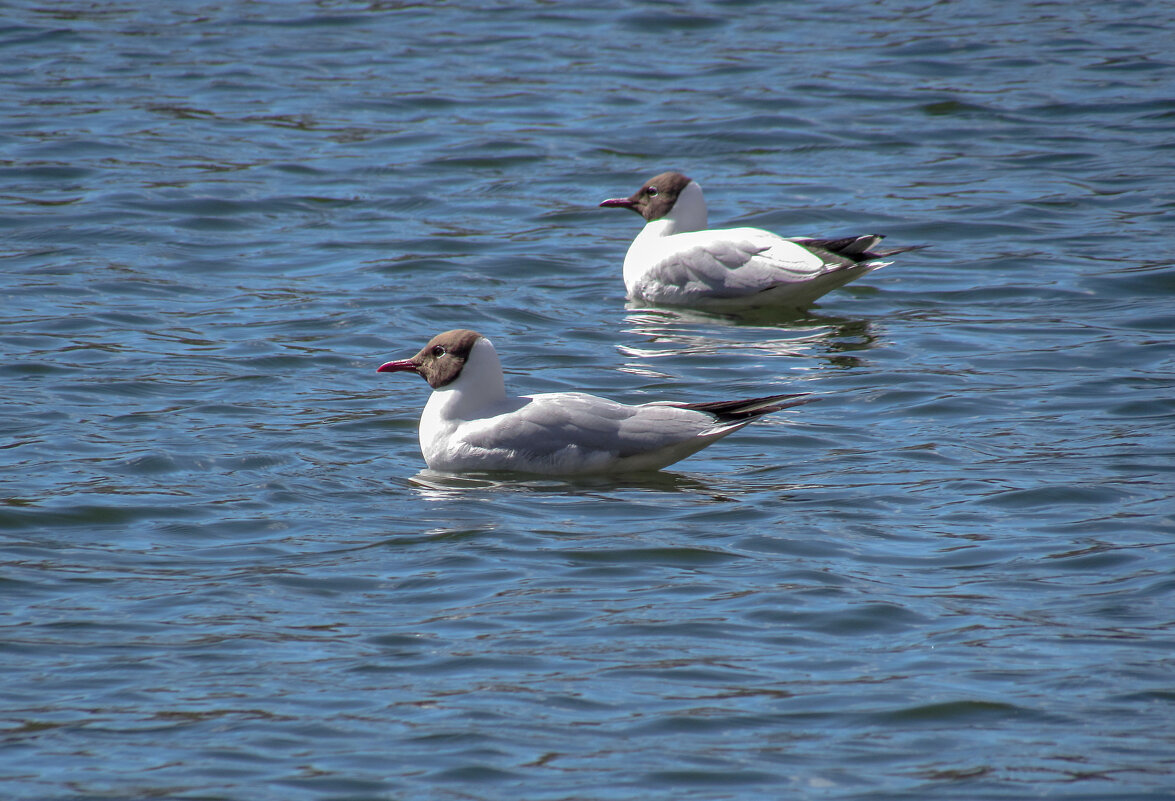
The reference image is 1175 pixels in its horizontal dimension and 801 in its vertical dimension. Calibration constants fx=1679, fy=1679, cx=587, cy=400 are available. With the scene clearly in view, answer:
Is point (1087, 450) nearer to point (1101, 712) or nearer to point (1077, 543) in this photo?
point (1077, 543)

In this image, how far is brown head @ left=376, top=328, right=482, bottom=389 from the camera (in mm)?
8406

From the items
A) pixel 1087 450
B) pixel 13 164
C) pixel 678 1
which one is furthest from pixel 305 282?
pixel 678 1

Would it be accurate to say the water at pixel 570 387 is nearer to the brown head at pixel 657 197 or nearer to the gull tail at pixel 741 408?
the gull tail at pixel 741 408

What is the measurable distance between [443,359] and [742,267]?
3588mm

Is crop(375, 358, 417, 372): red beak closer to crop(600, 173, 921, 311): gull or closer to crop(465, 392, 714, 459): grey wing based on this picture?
crop(465, 392, 714, 459): grey wing

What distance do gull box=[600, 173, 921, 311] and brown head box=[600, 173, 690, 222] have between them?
388 mm

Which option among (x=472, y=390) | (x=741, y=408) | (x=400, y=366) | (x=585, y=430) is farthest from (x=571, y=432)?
(x=400, y=366)

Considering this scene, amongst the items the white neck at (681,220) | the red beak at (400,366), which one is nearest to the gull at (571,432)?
the red beak at (400,366)

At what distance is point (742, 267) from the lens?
11.5m

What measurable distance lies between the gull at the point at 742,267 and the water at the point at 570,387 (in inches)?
9.2

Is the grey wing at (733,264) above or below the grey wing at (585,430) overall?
above

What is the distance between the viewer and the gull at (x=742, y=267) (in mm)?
11289

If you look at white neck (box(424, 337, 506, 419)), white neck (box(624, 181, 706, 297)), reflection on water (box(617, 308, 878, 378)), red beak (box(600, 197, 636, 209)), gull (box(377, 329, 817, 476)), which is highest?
red beak (box(600, 197, 636, 209))

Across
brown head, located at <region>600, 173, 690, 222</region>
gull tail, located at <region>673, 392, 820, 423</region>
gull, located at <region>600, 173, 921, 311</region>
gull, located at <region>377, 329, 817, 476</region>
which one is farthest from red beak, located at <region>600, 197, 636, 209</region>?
gull tail, located at <region>673, 392, 820, 423</region>
